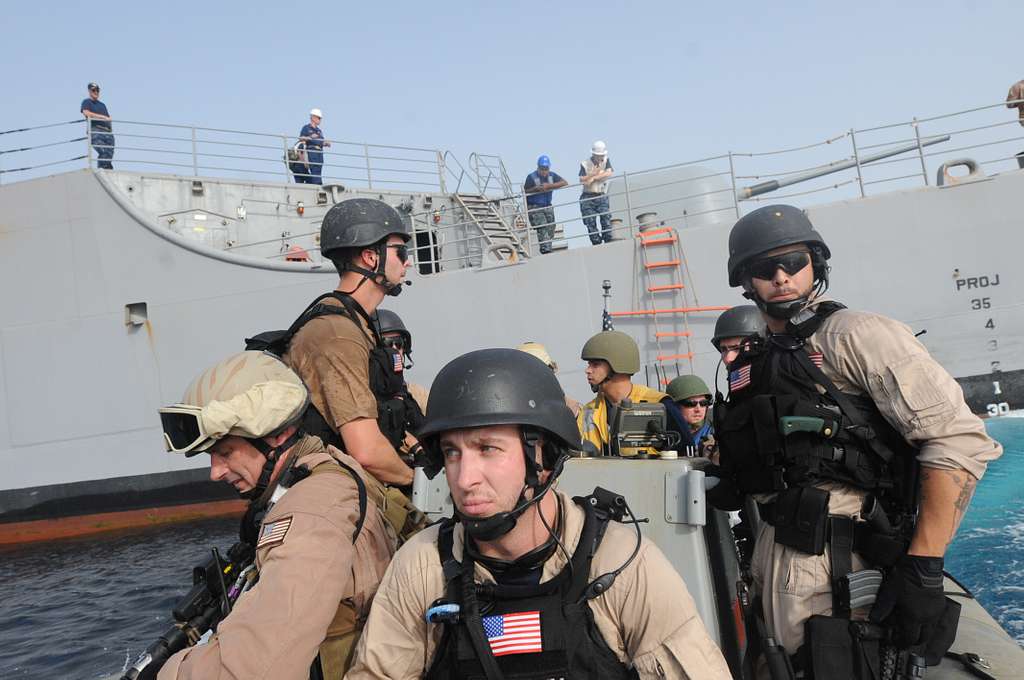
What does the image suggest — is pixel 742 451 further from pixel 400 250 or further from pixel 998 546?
pixel 998 546

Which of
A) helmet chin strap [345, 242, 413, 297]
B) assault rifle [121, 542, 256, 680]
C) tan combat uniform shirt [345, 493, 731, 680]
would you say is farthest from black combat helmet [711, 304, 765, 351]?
assault rifle [121, 542, 256, 680]

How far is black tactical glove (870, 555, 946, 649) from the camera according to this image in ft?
6.60

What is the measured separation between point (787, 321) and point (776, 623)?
0.99 m

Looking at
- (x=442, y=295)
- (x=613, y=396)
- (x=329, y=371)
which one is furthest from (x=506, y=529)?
(x=442, y=295)

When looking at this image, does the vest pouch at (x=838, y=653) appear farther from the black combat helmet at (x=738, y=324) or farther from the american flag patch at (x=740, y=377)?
the black combat helmet at (x=738, y=324)

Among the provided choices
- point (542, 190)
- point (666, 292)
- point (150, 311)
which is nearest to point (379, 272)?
point (666, 292)

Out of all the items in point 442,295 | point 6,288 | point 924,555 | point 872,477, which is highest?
point 6,288

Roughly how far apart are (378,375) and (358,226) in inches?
28.5

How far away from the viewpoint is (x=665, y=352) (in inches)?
373

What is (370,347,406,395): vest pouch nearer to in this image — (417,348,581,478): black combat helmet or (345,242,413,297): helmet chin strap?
(345,242,413,297): helmet chin strap

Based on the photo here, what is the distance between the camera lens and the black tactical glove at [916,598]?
2.01 meters

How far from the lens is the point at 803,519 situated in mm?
2184

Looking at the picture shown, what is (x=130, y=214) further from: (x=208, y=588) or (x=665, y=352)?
(x=208, y=588)

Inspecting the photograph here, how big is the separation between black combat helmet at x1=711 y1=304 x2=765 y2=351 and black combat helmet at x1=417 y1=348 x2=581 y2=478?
3.08 meters
